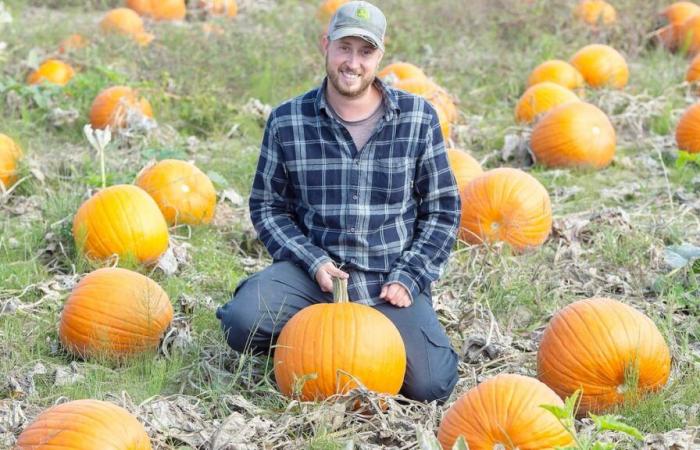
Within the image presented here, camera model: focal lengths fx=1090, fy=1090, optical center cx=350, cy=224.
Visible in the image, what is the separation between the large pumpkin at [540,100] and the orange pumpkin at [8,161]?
374 cm

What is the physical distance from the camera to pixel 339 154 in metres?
4.63

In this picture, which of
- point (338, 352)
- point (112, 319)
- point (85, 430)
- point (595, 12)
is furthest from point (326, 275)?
point (595, 12)

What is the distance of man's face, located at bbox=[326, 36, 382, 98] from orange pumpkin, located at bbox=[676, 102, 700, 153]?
3.76m

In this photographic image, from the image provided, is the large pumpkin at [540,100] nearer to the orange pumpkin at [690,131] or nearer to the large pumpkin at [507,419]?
the orange pumpkin at [690,131]

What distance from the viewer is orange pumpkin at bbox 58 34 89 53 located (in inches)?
380

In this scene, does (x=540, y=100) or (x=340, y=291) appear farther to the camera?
(x=540, y=100)

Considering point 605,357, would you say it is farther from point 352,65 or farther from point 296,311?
point 352,65

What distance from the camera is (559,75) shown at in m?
9.11

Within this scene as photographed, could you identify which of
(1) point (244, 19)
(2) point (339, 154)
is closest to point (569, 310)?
(2) point (339, 154)

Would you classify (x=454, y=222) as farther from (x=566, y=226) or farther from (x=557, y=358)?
(x=566, y=226)

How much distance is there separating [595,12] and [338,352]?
771cm

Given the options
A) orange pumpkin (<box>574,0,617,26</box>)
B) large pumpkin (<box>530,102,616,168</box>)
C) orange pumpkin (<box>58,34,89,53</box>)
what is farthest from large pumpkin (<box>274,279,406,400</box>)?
orange pumpkin (<box>574,0,617,26</box>)

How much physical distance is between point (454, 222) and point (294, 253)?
717 millimetres

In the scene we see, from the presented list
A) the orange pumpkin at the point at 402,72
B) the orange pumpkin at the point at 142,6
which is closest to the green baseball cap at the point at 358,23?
the orange pumpkin at the point at 402,72
